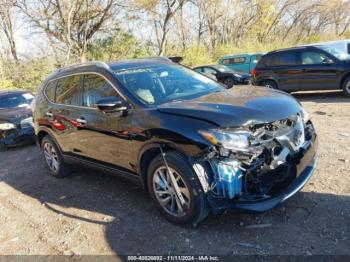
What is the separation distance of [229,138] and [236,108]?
39cm

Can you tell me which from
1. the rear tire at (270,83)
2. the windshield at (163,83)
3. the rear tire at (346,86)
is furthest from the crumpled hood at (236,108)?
the rear tire at (270,83)

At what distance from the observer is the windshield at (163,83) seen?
370 cm

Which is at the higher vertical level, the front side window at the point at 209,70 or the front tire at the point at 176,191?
the front tire at the point at 176,191

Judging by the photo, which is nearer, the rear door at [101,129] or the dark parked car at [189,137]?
the dark parked car at [189,137]

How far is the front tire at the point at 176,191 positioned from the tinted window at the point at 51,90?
8.43ft

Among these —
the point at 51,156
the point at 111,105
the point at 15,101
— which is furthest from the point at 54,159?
the point at 15,101

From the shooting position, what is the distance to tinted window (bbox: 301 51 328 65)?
9625 millimetres

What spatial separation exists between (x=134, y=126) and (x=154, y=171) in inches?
20.8

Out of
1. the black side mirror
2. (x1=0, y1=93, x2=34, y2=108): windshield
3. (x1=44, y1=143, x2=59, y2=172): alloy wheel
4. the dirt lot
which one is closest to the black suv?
the dirt lot

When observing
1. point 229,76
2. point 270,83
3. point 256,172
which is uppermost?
point 256,172

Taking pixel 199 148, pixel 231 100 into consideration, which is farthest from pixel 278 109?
pixel 199 148

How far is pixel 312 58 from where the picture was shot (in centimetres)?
980

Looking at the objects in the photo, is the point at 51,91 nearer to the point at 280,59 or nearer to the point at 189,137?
the point at 189,137

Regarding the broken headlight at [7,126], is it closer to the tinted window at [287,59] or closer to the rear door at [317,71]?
the tinted window at [287,59]
